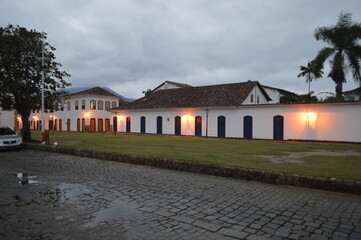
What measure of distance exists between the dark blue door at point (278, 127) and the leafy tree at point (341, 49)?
23.7ft

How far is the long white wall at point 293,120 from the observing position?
1970 cm

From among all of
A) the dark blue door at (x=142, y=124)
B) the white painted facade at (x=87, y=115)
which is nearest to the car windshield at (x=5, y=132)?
the dark blue door at (x=142, y=124)

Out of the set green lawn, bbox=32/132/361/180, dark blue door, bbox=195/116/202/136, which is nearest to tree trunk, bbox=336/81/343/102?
green lawn, bbox=32/132/361/180

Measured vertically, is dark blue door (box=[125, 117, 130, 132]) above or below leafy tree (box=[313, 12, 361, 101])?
below

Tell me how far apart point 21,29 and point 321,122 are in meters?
23.8

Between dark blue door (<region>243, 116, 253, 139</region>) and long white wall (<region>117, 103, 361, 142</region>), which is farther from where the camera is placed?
dark blue door (<region>243, 116, 253, 139</region>)

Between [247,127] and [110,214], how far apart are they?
21.2m

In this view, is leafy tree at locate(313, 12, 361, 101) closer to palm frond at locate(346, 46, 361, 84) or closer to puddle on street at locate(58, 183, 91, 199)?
palm frond at locate(346, 46, 361, 84)

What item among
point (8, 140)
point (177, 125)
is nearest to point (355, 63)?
point (177, 125)

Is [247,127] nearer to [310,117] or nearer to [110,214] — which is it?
[310,117]

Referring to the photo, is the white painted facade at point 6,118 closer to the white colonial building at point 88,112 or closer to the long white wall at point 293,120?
the white colonial building at point 88,112

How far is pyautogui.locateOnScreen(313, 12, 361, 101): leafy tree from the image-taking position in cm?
2394

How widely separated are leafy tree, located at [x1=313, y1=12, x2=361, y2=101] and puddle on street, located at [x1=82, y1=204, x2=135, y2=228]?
25940mm

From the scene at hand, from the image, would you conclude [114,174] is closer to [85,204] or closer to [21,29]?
[85,204]
